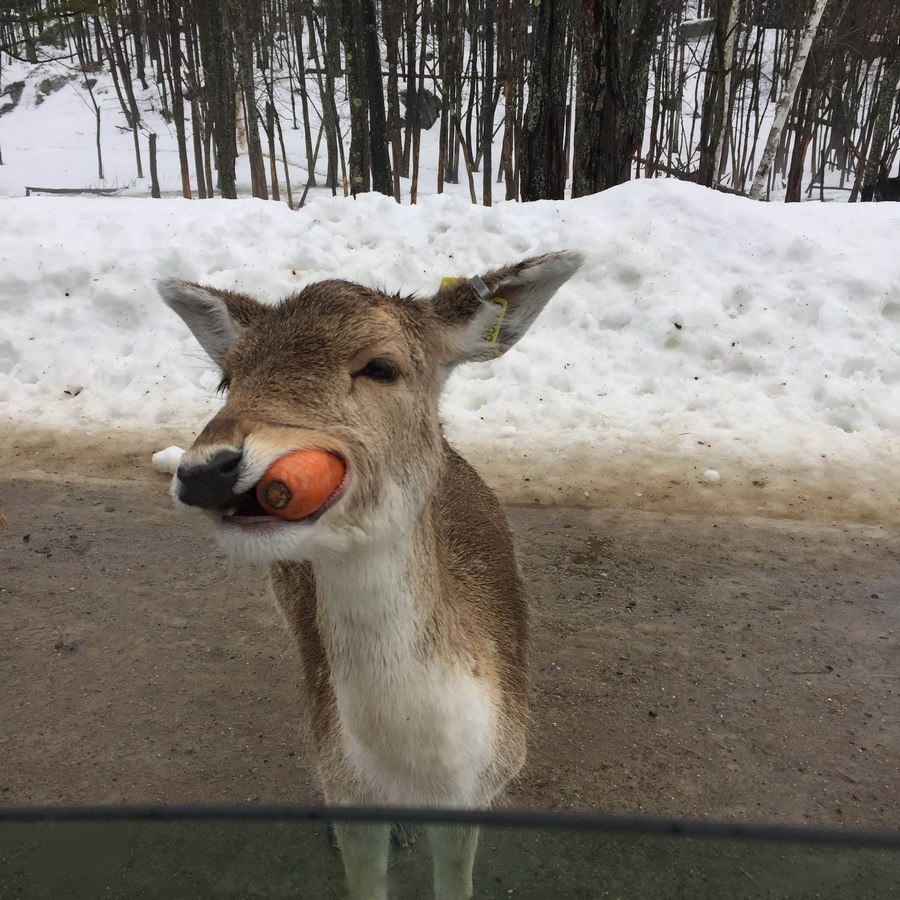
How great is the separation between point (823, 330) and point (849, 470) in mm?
1680

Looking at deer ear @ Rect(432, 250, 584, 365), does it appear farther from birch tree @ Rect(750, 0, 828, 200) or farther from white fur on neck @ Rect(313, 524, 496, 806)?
birch tree @ Rect(750, 0, 828, 200)

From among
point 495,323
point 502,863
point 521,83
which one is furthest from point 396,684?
point 521,83

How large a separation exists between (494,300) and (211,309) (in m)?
0.97

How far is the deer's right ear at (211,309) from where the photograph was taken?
2.66m

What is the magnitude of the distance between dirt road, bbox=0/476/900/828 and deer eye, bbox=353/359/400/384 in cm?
196

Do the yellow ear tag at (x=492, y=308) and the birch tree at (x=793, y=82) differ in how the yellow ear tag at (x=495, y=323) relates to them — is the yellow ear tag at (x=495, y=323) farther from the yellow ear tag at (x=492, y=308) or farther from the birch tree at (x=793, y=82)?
the birch tree at (x=793, y=82)

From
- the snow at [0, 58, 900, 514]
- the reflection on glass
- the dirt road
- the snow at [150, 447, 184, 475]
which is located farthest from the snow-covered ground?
the reflection on glass

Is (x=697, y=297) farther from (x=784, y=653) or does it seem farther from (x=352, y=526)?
(x=352, y=526)

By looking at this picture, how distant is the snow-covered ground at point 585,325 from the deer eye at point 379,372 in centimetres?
352

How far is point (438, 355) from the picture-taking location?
2.51 meters

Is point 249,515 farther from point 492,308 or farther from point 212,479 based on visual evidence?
point 492,308

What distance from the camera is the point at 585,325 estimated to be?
718cm

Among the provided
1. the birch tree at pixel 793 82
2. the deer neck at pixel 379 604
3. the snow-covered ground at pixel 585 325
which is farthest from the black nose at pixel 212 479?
the birch tree at pixel 793 82

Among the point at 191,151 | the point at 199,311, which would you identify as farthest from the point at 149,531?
the point at 191,151
